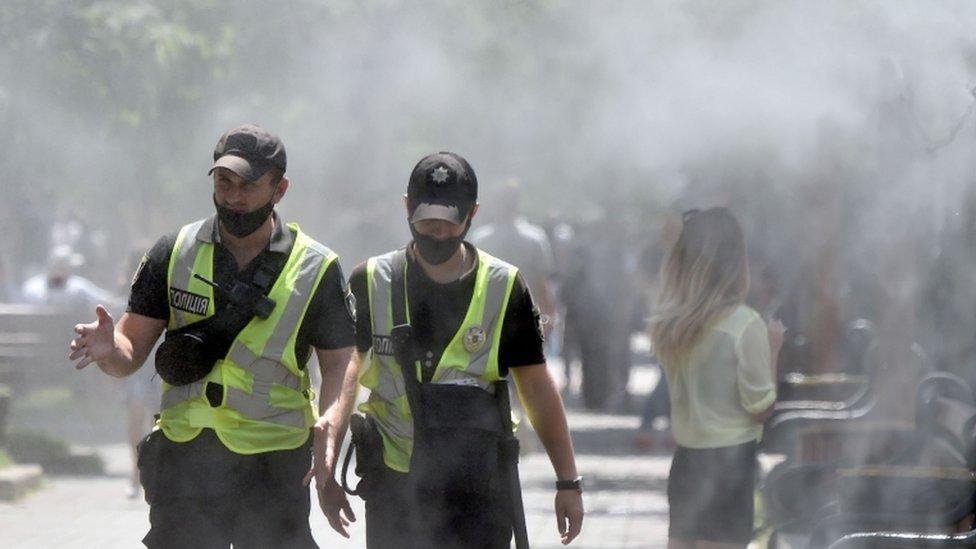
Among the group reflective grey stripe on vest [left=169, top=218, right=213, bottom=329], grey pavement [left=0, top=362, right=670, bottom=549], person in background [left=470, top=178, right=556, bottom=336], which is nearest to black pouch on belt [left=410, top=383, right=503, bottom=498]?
reflective grey stripe on vest [left=169, top=218, right=213, bottom=329]

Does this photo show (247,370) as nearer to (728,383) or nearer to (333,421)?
(333,421)

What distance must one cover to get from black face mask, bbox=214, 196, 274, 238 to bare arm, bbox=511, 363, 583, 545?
0.77m

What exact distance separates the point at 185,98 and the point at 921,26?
6324 millimetres

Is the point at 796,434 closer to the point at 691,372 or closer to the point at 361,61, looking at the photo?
the point at 691,372

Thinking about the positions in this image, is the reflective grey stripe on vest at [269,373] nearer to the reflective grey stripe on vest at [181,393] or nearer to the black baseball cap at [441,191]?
the reflective grey stripe on vest at [181,393]

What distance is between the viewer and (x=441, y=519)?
4785 mm

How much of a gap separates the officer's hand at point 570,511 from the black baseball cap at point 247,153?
1157 millimetres

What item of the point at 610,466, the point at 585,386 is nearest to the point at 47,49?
the point at 610,466

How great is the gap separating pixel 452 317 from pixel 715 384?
1.50 m

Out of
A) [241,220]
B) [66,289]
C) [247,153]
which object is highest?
[247,153]

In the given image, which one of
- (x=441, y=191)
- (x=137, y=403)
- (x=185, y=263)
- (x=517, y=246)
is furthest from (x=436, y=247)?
(x=517, y=246)

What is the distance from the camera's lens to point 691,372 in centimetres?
612

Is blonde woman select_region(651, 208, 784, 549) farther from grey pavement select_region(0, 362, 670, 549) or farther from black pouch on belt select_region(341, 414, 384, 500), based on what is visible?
grey pavement select_region(0, 362, 670, 549)

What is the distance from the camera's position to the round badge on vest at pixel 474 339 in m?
4.80
